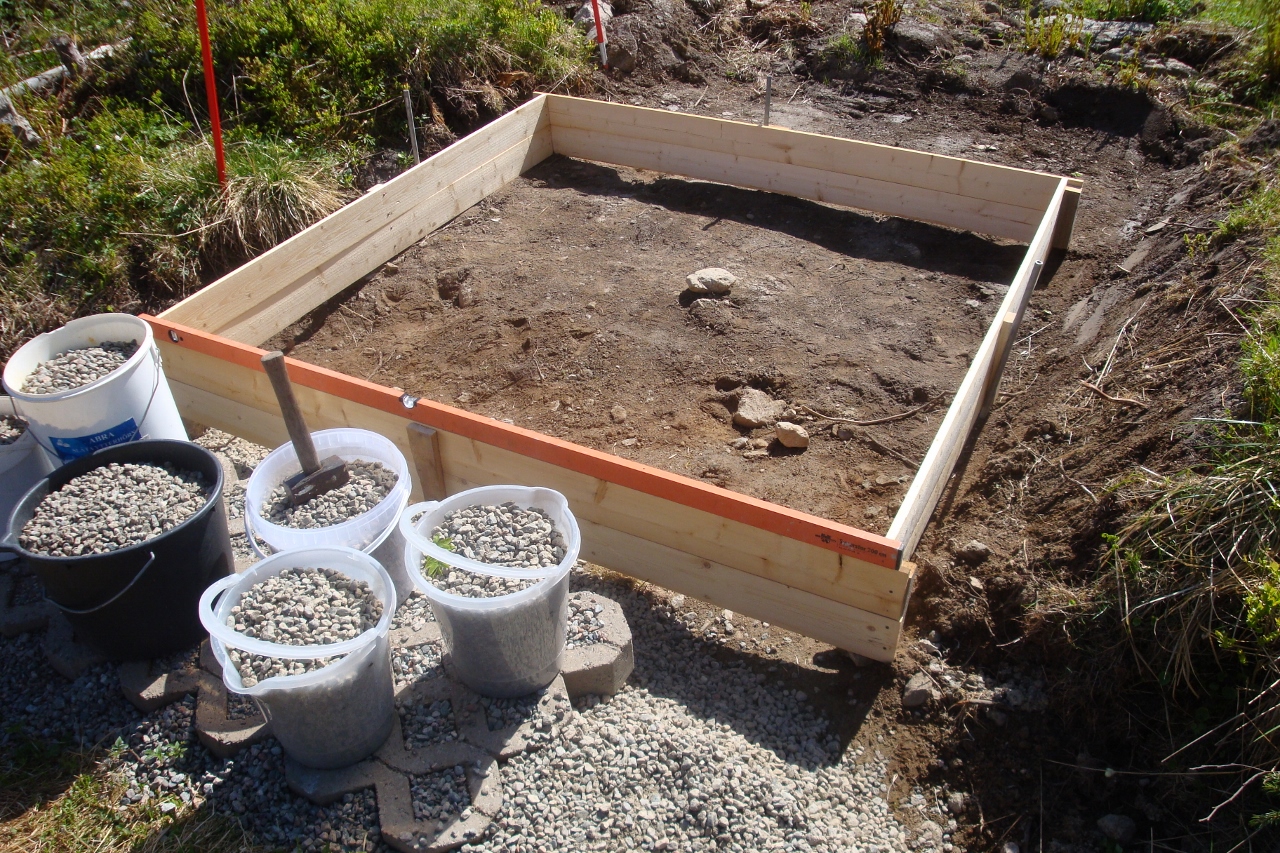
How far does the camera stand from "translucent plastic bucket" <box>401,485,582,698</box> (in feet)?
8.05

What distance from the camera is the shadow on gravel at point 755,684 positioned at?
116 inches

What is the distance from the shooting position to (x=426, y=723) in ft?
8.72

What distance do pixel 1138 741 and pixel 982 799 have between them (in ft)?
1.71

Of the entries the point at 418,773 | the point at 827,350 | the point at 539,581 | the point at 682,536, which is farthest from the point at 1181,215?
the point at 418,773

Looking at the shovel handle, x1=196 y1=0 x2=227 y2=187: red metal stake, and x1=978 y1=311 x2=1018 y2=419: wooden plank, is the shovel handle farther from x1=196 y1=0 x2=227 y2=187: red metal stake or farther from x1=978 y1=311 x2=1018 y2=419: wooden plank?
x1=978 y1=311 x2=1018 y2=419: wooden plank

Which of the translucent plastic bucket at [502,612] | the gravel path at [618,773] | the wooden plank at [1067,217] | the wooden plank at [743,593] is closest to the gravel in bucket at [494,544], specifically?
the translucent plastic bucket at [502,612]

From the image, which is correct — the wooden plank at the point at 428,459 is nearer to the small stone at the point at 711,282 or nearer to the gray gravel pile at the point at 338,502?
the gray gravel pile at the point at 338,502

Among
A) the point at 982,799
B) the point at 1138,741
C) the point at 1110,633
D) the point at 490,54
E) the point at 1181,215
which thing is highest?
the point at 490,54

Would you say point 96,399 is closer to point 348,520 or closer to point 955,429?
point 348,520

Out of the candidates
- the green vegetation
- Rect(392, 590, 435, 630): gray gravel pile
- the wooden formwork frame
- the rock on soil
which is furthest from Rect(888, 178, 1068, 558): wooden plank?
the green vegetation

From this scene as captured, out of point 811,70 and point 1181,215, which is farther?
point 811,70

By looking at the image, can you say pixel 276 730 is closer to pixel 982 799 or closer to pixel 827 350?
pixel 982 799

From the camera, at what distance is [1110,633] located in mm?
2820

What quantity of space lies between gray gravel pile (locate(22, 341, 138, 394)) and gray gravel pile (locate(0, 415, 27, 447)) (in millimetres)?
248
